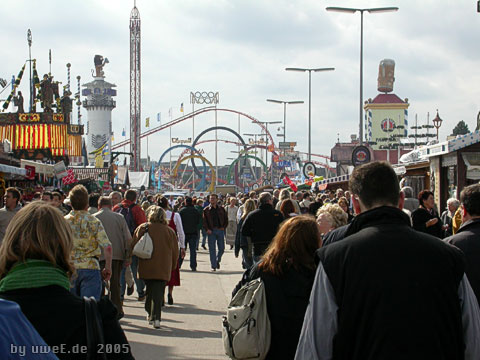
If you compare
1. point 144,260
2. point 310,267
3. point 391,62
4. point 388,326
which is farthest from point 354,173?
point 391,62

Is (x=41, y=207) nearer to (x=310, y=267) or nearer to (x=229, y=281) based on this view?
(x=310, y=267)

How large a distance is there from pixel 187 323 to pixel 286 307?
19.9 ft

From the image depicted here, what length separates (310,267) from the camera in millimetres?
5043

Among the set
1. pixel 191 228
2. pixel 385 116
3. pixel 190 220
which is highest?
pixel 385 116

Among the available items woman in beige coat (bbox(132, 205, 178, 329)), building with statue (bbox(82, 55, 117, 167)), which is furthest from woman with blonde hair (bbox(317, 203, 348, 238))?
building with statue (bbox(82, 55, 117, 167))

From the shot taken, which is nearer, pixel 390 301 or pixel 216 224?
pixel 390 301

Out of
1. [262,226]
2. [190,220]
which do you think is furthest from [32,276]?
[190,220]

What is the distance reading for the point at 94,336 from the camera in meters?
3.26

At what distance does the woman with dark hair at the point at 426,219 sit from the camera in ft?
36.0

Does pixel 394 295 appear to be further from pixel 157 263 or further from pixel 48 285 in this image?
pixel 157 263

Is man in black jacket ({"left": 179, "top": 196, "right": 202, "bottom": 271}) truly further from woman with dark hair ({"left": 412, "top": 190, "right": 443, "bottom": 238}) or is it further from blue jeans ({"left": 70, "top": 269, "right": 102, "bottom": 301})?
blue jeans ({"left": 70, "top": 269, "right": 102, "bottom": 301})

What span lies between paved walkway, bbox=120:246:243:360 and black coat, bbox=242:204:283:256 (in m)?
1.13

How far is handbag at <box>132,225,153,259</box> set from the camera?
10383mm

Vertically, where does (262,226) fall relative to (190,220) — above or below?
above
